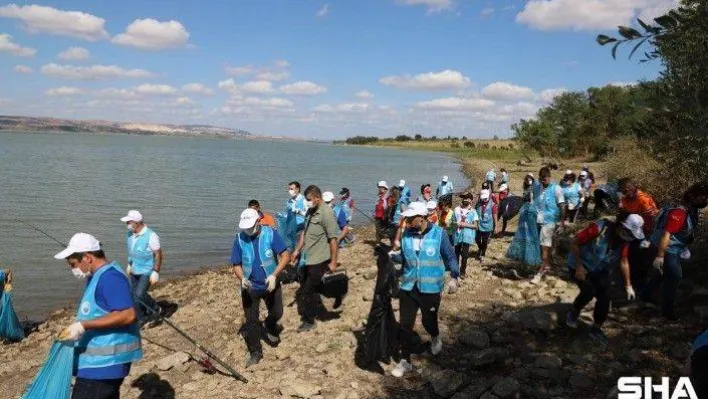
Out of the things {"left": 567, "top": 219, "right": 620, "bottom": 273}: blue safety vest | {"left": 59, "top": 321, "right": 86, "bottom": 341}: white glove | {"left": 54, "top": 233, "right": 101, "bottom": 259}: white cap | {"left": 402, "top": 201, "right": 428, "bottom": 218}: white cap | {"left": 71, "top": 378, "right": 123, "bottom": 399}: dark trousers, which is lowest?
{"left": 71, "top": 378, "right": 123, "bottom": 399}: dark trousers

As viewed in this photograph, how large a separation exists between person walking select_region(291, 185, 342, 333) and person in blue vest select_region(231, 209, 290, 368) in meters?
1.06

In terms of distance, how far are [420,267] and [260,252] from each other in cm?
216

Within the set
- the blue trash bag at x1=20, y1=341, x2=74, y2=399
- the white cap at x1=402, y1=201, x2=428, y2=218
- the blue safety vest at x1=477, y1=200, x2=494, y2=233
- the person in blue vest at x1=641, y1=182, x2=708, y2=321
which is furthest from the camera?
the blue safety vest at x1=477, y1=200, x2=494, y2=233

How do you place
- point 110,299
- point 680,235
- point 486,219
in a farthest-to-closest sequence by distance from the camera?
point 486,219 → point 680,235 → point 110,299

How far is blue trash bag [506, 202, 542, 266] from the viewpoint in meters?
10.6

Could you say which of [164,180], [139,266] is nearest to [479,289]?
[139,266]

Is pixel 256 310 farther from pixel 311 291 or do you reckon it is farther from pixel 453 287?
pixel 453 287

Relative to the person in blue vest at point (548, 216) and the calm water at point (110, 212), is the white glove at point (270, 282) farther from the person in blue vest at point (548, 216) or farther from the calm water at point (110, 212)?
the calm water at point (110, 212)

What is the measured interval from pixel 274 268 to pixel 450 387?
2.72 m

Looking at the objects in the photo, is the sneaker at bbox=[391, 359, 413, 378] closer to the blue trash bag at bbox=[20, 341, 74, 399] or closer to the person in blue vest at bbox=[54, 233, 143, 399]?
the person in blue vest at bbox=[54, 233, 143, 399]

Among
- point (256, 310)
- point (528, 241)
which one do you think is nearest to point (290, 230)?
point (256, 310)

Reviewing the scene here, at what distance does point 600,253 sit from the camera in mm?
6457

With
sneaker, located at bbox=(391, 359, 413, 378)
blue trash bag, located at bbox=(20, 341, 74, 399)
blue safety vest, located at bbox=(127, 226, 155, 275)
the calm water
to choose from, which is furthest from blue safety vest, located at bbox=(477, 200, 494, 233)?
the calm water

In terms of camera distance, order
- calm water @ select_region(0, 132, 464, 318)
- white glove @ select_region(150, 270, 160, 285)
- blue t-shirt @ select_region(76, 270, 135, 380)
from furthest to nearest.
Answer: calm water @ select_region(0, 132, 464, 318) → white glove @ select_region(150, 270, 160, 285) → blue t-shirt @ select_region(76, 270, 135, 380)
